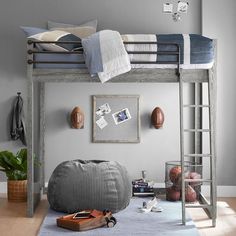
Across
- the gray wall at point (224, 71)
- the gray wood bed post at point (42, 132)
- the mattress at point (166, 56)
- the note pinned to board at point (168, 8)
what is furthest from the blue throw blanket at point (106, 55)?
the gray wall at point (224, 71)

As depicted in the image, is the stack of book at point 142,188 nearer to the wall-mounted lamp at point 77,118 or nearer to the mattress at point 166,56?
the wall-mounted lamp at point 77,118

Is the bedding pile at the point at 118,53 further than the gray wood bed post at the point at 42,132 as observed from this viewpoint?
No

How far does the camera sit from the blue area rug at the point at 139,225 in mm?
4243

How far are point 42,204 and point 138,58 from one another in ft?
6.38

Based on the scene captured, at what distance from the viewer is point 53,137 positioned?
624 cm

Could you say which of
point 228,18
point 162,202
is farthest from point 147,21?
point 162,202

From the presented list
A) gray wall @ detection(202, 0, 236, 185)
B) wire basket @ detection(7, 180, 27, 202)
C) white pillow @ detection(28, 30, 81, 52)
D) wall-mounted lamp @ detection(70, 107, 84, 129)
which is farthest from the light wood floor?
white pillow @ detection(28, 30, 81, 52)

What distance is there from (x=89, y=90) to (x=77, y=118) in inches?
16.5

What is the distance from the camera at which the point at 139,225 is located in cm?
448

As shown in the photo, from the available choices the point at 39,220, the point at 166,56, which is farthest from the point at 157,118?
the point at 39,220

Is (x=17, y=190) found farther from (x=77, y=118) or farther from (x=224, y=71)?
(x=224, y=71)

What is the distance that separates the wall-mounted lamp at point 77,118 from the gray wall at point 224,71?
170 centimetres

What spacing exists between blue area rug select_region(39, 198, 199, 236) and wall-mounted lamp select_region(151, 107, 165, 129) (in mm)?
1277

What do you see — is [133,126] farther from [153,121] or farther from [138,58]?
[138,58]
